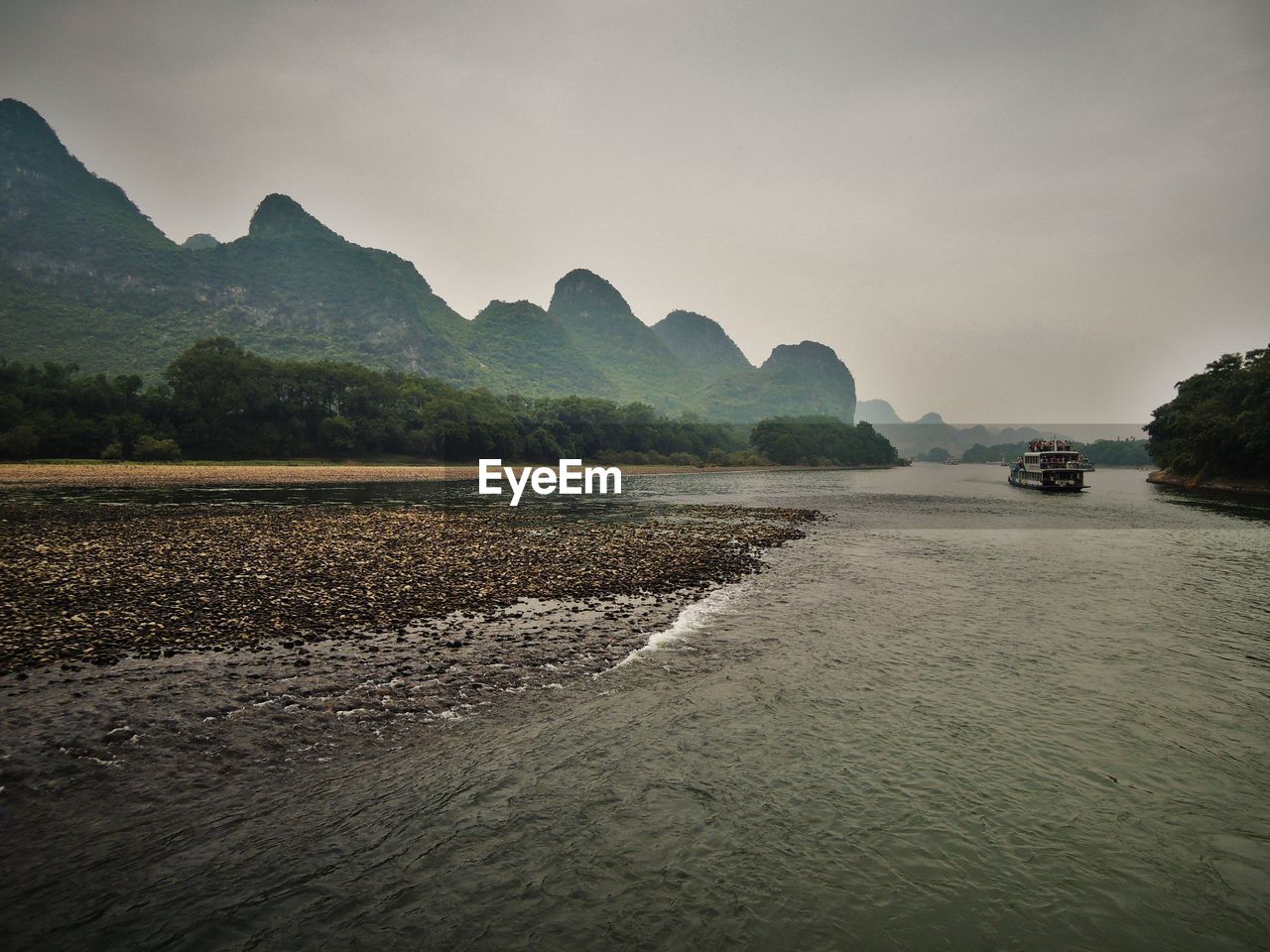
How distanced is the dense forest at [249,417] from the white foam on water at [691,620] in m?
124

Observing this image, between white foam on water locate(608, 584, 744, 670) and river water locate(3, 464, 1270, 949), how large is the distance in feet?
2.23

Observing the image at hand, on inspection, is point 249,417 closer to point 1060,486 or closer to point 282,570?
point 282,570

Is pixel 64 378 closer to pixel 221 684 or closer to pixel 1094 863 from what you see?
pixel 221 684

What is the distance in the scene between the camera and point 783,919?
26.4 ft

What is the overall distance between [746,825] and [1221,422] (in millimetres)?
129669

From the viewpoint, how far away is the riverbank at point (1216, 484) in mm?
97875

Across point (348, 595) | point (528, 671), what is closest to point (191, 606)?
point (348, 595)

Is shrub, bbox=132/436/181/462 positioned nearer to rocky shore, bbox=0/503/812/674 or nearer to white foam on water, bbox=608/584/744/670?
rocky shore, bbox=0/503/812/674

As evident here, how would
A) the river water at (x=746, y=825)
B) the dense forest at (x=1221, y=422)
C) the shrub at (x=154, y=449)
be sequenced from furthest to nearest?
the shrub at (x=154, y=449) → the dense forest at (x=1221, y=422) → the river water at (x=746, y=825)

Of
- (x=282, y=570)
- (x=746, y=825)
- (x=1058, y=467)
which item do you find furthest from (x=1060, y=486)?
(x=746, y=825)

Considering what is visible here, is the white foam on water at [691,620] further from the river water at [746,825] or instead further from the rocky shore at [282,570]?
the rocky shore at [282,570]

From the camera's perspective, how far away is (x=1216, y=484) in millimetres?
110312

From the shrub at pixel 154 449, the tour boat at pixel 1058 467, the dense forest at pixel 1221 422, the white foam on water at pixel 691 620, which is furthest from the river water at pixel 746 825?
the shrub at pixel 154 449

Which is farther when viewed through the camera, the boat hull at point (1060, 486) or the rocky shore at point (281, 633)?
the boat hull at point (1060, 486)
